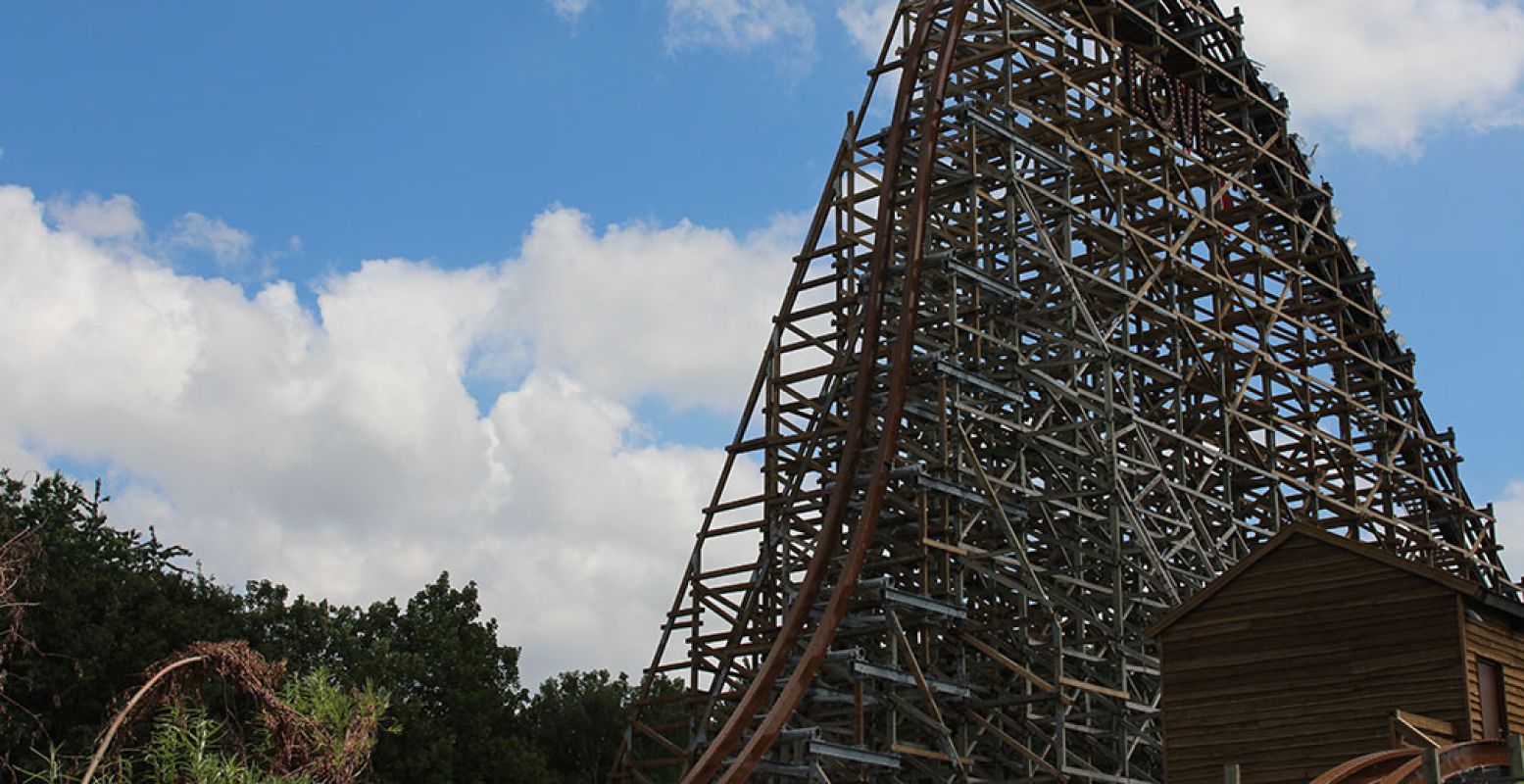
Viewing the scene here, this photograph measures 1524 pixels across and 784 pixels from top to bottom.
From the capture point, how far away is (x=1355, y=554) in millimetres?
18375

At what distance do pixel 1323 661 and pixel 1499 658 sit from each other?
1.69 m

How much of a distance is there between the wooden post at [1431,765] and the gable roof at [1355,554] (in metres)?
4.42

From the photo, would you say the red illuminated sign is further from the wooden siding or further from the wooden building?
the wooden siding

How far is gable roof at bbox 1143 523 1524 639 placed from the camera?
1767 centimetres

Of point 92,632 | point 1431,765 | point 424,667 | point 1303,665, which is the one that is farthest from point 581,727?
point 1431,765

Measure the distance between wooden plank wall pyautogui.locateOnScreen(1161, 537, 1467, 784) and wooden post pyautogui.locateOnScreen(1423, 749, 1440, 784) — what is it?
13.5 ft

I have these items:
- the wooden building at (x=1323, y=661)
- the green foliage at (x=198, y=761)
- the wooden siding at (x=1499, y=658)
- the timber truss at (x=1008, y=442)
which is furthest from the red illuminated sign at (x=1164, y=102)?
the green foliage at (x=198, y=761)

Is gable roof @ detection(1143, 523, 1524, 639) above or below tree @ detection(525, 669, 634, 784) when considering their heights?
below

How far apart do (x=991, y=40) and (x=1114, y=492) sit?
26.8 feet

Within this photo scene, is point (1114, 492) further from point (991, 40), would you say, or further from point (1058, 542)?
point (991, 40)

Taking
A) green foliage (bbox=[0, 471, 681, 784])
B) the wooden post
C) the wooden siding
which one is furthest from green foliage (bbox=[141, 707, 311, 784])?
green foliage (bbox=[0, 471, 681, 784])

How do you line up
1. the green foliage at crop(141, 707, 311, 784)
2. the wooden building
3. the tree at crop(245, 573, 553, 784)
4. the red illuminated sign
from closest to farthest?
the green foliage at crop(141, 707, 311, 784)
the wooden building
the red illuminated sign
the tree at crop(245, 573, 553, 784)

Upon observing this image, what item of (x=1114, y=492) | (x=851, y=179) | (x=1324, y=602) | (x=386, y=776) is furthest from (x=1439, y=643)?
(x=386, y=776)

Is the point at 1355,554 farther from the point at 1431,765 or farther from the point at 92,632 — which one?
the point at 92,632
